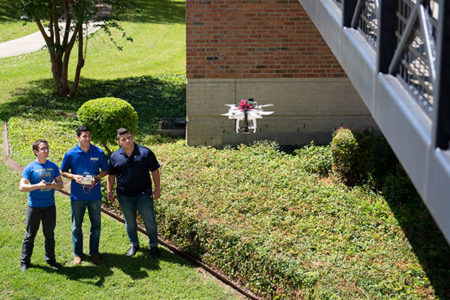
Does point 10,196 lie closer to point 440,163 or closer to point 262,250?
point 262,250

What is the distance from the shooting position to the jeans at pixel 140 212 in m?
7.91

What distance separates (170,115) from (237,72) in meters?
3.63

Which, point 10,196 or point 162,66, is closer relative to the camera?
point 10,196

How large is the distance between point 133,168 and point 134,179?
140 millimetres

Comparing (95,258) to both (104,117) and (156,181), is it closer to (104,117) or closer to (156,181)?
(156,181)

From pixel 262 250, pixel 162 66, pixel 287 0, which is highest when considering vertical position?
pixel 287 0

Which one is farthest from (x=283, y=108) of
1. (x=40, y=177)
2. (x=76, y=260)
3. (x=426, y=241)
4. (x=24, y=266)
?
(x=24, y=266)

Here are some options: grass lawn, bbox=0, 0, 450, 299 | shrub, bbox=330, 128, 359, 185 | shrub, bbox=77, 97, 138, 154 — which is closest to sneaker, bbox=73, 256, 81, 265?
grass lawn, bbox=0, 0, 450, 299

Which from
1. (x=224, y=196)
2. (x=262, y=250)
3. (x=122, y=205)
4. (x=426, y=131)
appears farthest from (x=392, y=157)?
(x=426, y=131)

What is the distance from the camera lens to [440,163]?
11.0ft

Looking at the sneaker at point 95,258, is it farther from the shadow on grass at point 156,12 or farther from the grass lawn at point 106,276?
the shadow on grass at point 156,12

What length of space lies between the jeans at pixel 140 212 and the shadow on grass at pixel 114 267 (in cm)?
22

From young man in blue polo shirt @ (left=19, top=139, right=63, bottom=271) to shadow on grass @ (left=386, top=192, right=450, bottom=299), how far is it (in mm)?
4316

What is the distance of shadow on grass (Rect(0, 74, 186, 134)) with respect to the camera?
15023 millimetres
